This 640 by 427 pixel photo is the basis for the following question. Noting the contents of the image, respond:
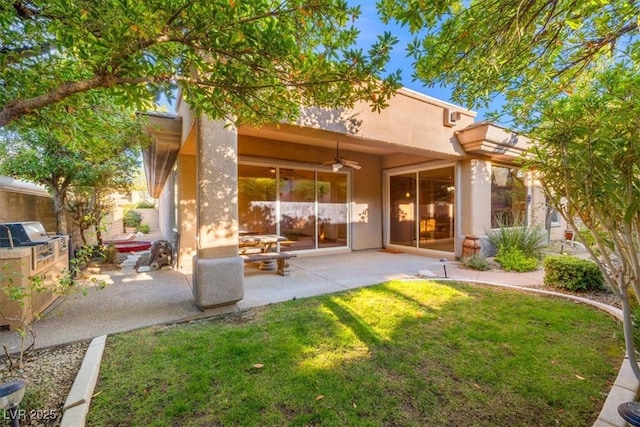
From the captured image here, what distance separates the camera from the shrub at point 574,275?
5.30m

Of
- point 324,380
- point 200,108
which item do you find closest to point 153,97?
point 200,108

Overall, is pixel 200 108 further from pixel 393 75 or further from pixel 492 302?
pixel 492 302

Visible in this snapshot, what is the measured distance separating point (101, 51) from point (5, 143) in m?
8.47

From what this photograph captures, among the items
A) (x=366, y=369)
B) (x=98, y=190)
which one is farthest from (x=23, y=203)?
(x=366, y=369)

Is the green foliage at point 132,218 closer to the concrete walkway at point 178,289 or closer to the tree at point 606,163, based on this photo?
the concrete walkway at point 178,289

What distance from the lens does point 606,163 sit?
214 centimetres

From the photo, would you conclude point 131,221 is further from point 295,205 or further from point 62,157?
point 295,205

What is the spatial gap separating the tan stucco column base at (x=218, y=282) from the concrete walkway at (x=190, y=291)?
297 millimetres

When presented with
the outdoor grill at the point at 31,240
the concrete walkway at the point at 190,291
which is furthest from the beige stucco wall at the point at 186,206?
the outdoor grill at the point at 31,240

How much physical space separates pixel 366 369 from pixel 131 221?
24.1 m

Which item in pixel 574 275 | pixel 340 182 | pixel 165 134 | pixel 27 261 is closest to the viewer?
pixel 27 261

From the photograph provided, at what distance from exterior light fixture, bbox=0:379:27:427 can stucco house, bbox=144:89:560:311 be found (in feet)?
7.90

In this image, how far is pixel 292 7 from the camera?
2.33 metres

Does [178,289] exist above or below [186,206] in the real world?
below
